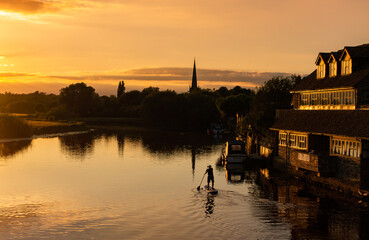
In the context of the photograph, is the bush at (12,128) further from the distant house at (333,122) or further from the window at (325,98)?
the window at (325,98)

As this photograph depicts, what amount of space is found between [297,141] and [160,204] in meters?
21.5

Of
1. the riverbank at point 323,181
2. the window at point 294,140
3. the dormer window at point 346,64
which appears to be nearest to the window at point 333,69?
the dormer window at point 346,64

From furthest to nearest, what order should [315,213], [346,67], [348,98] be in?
[346,67] → [348,98] → [315,213]

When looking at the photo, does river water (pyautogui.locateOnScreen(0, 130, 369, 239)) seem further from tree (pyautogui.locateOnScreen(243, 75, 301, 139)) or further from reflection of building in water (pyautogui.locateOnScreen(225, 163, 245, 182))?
tree (pyautogui.locateOnScreen(243, 75, 301, 139))

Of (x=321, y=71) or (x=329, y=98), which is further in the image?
(x=321, y=71)

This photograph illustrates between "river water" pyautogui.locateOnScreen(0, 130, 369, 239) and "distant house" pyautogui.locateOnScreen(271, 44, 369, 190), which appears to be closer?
"river water" pyautogui.locateOnScreen(0, 130, 369, 239)

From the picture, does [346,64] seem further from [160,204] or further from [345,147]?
[160,204]

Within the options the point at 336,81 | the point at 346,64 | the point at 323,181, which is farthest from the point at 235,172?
the point at 346,64

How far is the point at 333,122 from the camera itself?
49.3 metres

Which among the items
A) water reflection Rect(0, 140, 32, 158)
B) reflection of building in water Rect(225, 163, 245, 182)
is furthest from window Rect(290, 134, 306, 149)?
water reflection Rect(0, 140, 32, 158)

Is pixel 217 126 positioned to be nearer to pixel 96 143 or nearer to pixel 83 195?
pixel 96 143

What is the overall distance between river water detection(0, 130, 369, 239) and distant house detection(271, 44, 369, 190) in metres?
3.20

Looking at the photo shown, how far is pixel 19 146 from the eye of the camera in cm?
9950

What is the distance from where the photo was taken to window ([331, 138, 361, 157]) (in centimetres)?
4372
